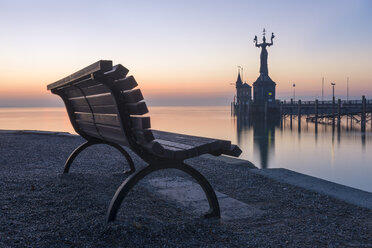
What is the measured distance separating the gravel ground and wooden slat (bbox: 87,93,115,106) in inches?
38.9

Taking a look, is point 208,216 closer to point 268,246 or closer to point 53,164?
point 268,246

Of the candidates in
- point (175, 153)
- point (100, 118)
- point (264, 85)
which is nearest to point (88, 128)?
point (100, 118)

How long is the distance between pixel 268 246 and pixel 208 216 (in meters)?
0.68

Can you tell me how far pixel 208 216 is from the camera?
3.06 metres

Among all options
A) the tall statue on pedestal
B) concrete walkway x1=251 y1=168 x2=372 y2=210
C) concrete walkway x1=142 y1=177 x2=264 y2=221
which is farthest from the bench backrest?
the tall statue on pedestal

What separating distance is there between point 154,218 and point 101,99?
1.16m

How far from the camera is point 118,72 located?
7.68ft

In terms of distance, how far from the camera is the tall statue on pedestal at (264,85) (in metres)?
60.5

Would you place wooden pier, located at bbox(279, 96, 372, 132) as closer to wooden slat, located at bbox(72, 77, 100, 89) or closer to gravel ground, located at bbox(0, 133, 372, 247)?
gravel ground, located at bbox(0, 133, 372, 247)

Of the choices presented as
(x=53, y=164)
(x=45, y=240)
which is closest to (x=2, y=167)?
(x=53, y=164)

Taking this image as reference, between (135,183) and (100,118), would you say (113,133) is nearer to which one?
(100,118)

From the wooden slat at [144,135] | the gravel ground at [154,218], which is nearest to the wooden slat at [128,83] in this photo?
the wooden slat at [144,135]

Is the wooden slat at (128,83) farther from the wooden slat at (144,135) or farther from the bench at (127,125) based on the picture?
the wooden slat at (144,135)

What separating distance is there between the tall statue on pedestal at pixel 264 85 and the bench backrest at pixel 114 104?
58718mm
